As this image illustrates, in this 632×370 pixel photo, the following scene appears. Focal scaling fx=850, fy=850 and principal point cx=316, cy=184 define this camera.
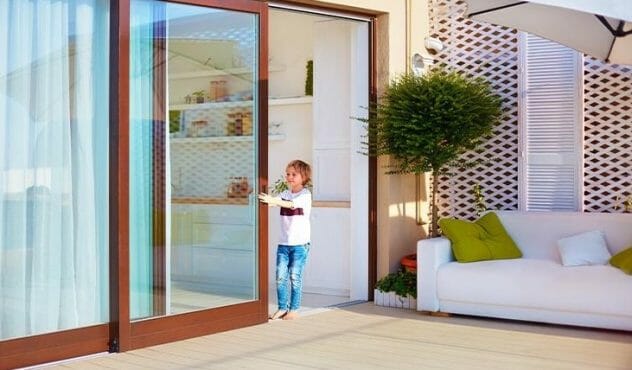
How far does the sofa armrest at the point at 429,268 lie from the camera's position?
625 centimetres

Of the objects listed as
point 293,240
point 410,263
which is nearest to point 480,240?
point 410,263

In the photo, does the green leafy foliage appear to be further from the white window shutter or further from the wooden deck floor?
the white window shutter

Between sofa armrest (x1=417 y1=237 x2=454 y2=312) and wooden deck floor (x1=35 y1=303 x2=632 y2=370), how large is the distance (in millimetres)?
147

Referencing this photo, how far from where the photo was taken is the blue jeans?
6.12 metres

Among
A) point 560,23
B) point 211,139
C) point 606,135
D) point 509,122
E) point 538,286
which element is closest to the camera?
point 560,23

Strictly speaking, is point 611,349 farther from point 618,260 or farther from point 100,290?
point 100,290

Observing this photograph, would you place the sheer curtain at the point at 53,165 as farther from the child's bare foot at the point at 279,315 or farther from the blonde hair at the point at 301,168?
the blonde hair at the point at 301,168

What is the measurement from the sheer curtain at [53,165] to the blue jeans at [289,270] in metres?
1.51

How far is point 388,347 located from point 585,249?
1.78 m

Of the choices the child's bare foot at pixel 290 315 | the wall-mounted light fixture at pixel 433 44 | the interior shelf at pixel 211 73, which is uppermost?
the wall-mounted light fixture at pixel 433 44

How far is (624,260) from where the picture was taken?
5.73 meters

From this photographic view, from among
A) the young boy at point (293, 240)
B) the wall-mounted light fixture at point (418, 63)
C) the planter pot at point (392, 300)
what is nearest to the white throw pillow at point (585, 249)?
the planter pot at point (392, 300)

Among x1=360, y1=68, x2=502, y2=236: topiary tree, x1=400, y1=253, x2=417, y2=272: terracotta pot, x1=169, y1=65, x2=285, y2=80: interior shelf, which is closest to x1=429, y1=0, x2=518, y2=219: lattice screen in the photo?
x1=360, y1=68, x2=502, y2=236: topiary tree

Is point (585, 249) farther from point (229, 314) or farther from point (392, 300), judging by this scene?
point (229, 314)
